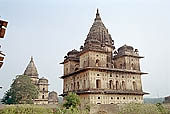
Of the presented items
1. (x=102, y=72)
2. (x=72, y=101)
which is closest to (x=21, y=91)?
(x=72, y=101)

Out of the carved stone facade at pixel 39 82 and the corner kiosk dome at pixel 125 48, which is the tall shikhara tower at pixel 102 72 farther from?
the carved stone facade at pixel 39 82

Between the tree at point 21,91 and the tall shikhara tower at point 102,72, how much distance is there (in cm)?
633

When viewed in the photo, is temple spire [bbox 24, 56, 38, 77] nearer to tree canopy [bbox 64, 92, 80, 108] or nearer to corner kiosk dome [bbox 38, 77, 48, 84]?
corner kiosk dome [bbox 38, 77, 48, 84]

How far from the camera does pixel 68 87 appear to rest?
37844 millimetres

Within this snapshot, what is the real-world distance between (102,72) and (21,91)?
619 inches

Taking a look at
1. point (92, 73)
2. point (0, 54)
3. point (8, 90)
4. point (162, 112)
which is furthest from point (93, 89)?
point (0, 54)

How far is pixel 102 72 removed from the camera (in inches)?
1261

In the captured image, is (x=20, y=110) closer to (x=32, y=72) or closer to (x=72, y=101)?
(x=72, y=101)

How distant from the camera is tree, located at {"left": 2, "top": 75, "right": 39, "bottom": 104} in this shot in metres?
37.1

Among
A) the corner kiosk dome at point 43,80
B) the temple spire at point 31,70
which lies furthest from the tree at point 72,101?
the corner kiosk dome at point 43,80

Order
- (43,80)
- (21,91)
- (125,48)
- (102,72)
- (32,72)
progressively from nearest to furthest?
(102,72)
(125,48)
(21,91)
(32,72)
(43,80)

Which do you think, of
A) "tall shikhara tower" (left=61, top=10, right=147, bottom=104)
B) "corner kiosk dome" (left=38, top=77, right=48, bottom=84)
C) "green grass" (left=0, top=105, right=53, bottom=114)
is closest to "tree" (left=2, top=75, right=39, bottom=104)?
"tall shikhara tower" (left=61, top=10, right=147, bottom=104)

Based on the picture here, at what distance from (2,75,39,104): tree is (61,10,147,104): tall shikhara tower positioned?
6329mm

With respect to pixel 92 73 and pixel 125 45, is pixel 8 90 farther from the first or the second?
pixel 125 45
